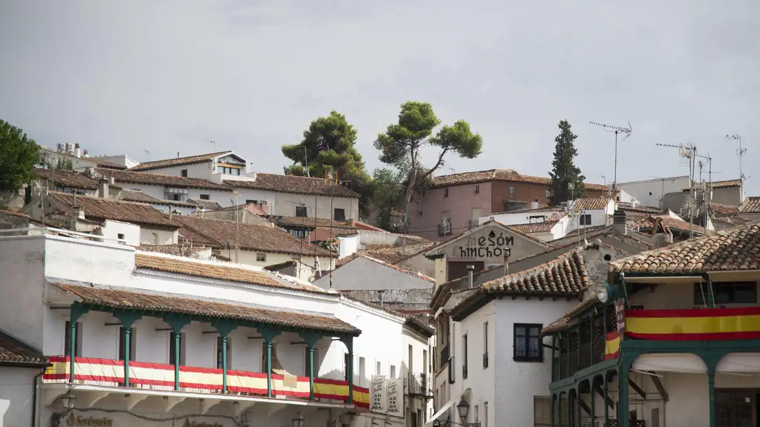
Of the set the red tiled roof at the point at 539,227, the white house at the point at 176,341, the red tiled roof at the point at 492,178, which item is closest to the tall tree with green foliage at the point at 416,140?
the red tiled roof at the point at 492,178

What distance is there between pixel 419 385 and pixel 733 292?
24.3 metres

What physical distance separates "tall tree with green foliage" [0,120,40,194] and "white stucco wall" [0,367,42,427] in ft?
150

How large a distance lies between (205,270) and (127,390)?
272 inches

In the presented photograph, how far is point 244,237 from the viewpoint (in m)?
76.9

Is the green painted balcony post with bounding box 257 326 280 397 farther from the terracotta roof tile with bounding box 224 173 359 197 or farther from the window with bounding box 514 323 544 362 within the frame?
the terracotta roof tile with bounding box 224 173 359 197

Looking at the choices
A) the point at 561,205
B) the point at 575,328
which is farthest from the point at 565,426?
the point at 561,205

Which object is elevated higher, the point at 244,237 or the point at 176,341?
the point at 244,237

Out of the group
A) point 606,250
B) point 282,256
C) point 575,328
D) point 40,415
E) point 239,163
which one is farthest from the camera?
point 239,163

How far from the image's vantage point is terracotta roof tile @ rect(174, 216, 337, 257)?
74375mm

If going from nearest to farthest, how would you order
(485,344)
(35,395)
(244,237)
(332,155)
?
(35,395)
(485,344)
(244,237)
(332,155)

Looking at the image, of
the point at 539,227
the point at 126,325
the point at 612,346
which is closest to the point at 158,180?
the point at 539,227

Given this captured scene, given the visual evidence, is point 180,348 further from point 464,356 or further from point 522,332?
point 464,356

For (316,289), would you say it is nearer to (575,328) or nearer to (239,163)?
(575,328)

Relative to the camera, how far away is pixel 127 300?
3775 cm
